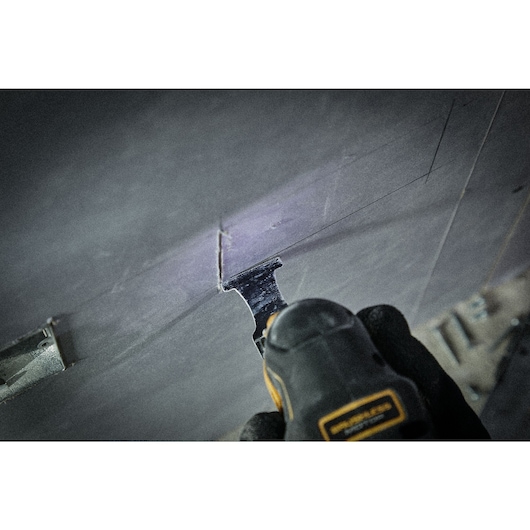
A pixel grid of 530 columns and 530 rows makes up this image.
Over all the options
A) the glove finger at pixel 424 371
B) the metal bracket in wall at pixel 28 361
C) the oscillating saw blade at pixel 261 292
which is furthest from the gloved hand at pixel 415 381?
the metal bracket in wall at pixel 28 361

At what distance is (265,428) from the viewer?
0.79m

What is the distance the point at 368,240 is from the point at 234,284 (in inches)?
14.9

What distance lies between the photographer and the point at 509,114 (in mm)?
Result: 1011

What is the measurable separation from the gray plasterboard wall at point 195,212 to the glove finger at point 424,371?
239 mm

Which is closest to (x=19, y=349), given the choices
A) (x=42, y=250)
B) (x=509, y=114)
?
(x=42, y=250)

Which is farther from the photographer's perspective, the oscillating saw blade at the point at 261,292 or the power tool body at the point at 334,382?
the oscillating saw blade at the point at 261,292

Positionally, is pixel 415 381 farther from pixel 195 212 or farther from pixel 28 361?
pixel 28 361

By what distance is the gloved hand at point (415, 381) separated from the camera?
0.80 metres

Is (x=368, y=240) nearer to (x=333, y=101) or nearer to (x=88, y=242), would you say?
(x=333, y=101)

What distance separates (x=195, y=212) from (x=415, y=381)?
1.50 ft

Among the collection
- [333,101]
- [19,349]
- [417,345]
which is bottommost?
[417,345]

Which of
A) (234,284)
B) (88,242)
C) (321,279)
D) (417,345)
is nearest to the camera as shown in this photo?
(88,242)

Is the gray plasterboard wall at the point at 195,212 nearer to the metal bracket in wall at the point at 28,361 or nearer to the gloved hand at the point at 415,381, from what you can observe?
the metal bracket in wall at the point at 28,361

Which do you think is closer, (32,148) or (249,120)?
(32,148)
